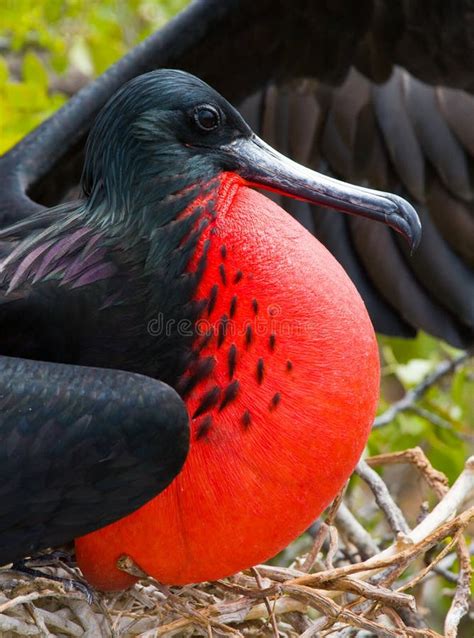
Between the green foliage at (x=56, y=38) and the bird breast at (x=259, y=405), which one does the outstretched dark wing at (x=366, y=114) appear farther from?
the bird breast at (x=259, y=405)

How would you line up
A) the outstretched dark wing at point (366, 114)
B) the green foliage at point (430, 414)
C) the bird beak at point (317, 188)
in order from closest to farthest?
1. the bird beak at point (317, 188)
2. the green foliage at point (430, 414)
3. the outstretched dark wing at point (366, 114)

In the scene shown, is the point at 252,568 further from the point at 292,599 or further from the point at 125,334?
the point at 125,334

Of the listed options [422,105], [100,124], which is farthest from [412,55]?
[100,124]

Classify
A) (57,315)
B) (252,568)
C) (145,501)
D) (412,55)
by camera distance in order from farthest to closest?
(412,55)
(252,568)
(57,315)
(145,501)

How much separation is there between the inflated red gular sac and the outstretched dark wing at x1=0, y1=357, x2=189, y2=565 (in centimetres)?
10

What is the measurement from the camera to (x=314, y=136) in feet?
12.9

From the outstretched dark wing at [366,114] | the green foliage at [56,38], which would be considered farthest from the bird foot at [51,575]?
the green foliage at [56,38]

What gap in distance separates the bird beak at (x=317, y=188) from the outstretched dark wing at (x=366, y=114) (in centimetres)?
125

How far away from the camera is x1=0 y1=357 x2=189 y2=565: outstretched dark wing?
2.12 meters

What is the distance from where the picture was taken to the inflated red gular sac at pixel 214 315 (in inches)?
87.2

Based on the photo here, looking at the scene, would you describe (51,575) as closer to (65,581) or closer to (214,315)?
(65,581)

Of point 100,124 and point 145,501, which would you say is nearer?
point 145,501

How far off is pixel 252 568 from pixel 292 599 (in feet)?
0.38

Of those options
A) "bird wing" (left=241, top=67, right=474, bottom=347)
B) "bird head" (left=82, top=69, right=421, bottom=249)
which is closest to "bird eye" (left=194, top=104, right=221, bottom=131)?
"bird head" (left=82, top=69, right=421, bottom=249)
